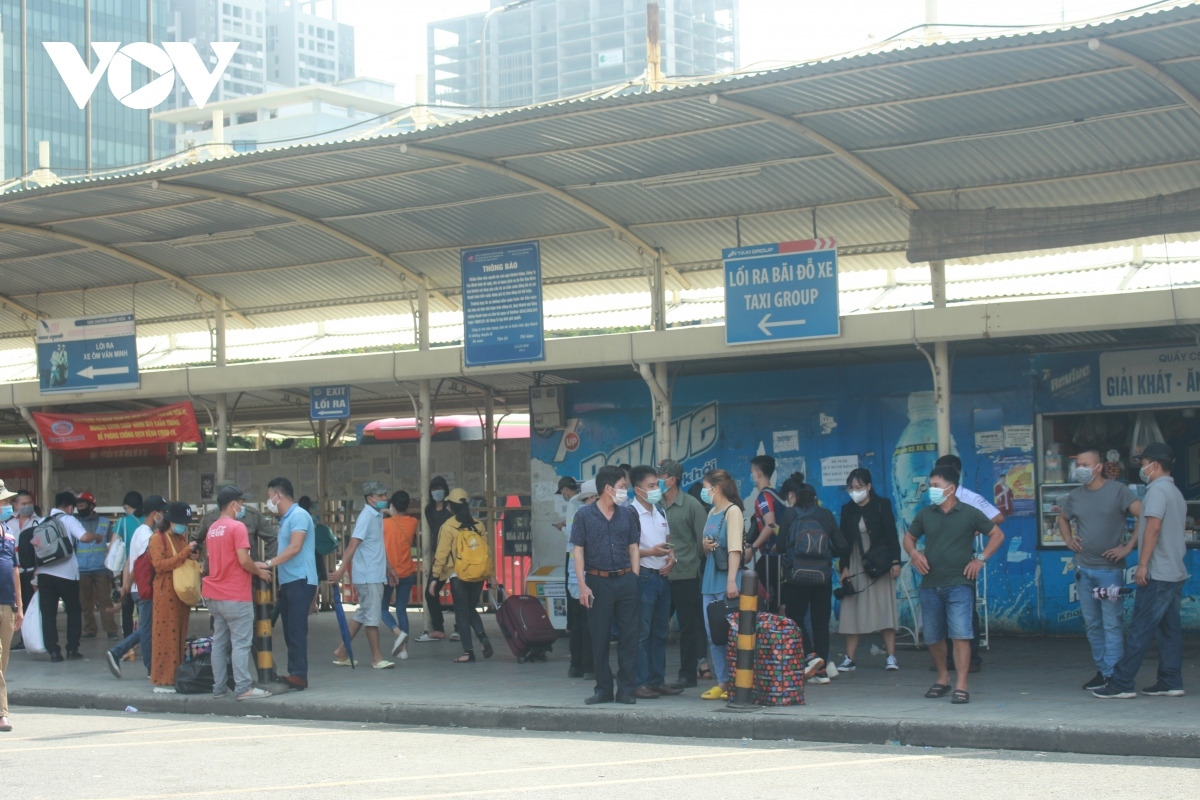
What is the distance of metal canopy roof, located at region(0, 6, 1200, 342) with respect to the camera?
34.9ft

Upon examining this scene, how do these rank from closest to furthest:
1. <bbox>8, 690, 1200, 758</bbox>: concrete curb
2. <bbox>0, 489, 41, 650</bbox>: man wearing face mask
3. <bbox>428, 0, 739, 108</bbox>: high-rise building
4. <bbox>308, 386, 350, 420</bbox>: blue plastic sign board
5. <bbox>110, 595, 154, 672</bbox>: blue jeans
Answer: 1. <bbox>8, 690, 1200, 758</bbox>: concrete curb
2. <bbox>110, 595, 154, 672</bbox>: blue jeans
3. <bbox>0, 489, 41, 650</bbox>: man wearing face mask
4. <bbox>308, 386, 350, 420</bbox>: blue plastic sign board
5. <bbox>428, 0, 739, 108</bbox>: high-rise building

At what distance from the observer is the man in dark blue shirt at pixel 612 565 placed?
1005 centimetres

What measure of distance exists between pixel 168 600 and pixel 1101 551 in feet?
24.9

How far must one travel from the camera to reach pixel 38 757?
8.73 metres

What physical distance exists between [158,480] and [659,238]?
382 inches

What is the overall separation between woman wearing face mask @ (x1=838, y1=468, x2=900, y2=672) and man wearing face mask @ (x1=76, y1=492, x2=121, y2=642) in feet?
28.1

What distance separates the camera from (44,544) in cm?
1432

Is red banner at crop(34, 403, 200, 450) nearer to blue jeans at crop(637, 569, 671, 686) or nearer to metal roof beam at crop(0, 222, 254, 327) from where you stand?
metal roof beam at crop(0, 222, 254, 327)

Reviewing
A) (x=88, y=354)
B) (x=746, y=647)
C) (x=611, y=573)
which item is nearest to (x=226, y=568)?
(x=611, y=573)

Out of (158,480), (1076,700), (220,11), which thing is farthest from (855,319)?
(220,11)

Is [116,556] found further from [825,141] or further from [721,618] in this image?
[825,141]

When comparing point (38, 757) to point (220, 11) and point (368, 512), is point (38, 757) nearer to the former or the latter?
point (368, 512)

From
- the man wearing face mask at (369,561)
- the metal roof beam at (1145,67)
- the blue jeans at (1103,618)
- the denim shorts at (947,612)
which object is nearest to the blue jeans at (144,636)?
the man wearing face mask at (369,561)

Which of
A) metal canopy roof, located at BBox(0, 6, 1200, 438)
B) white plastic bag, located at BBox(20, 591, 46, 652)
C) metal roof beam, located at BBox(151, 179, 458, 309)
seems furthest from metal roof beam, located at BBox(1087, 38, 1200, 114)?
white plastic bag, located at BBox(20, 591, 46, 652)
